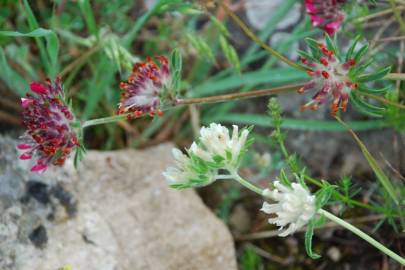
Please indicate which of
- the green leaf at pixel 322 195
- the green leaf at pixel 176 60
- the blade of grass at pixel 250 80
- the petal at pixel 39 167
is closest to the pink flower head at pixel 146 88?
the green leaf at pixel 176 60

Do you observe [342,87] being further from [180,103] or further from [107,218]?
[107,218]

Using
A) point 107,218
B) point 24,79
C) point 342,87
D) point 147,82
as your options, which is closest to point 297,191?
point 342,87

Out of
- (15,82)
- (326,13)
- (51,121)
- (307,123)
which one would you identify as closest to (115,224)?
(51,121)

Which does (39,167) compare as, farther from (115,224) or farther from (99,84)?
(99,84)

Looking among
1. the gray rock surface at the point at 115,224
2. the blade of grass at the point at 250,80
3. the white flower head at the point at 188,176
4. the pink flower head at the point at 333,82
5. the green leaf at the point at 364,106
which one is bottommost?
the gray rock surface at the point at 115,224

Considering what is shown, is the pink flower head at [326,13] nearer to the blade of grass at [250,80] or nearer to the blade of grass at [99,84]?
the blade of grass at [250,80]

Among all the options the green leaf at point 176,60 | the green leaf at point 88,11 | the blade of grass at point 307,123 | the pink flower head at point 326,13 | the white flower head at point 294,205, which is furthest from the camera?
the blade of grass at point 307,123
